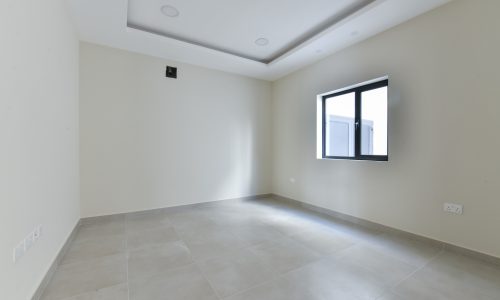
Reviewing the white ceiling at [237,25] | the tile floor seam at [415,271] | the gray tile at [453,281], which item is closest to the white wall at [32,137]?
the white ceiling at [237,25]

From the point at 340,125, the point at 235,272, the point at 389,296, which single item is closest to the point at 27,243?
the point at 235,272

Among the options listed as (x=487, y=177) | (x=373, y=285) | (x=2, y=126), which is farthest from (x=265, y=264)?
(x=487, y=177)

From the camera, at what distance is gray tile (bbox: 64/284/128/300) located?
1630 mm

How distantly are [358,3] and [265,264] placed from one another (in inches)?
126

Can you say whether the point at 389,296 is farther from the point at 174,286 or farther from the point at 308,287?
the point at 174,286

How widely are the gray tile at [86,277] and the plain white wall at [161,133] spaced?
149 centimetres

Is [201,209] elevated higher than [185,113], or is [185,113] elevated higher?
[185,113]

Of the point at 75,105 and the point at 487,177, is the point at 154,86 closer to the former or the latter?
the point at 75,105

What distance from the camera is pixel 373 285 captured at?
1.81 meters

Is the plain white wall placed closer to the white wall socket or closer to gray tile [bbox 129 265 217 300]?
gray tile [bbox 129 265 217 300]

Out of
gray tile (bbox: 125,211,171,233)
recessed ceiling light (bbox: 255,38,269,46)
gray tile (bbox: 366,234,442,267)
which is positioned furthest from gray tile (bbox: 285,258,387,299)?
recessed ceiling light (bbox: 255,38,269,46)

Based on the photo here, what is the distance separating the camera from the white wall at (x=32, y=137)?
4.22 ft

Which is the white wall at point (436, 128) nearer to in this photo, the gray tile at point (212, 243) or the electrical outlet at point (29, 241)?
the gray tile at point (212, 243)

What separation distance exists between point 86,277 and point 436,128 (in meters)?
3.91
